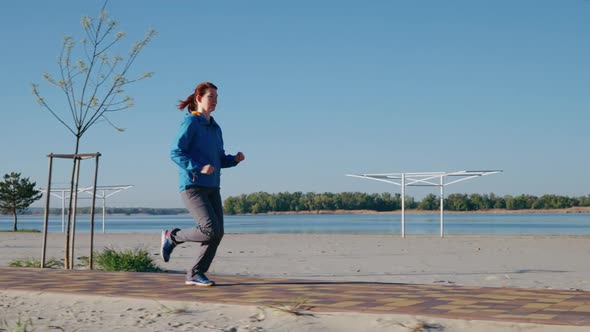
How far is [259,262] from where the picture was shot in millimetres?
13117

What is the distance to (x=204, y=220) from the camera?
242 inches

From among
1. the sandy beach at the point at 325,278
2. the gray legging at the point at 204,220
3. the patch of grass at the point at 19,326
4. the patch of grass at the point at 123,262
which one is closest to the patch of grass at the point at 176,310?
the sandy beach at the point at 325,278

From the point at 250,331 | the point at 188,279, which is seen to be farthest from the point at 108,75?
the point at 250,331

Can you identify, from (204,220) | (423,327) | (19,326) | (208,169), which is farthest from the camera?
(204,220)

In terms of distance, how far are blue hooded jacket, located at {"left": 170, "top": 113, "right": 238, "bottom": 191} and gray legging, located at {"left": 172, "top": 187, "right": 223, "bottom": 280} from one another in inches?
3.0

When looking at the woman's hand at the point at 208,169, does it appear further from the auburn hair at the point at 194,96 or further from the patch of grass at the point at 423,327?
the patch of grass at the point at 423,327

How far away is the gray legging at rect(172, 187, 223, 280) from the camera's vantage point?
20.2 ft

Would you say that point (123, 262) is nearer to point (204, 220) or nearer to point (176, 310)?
point (204, 220)

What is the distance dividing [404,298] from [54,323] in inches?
96.0

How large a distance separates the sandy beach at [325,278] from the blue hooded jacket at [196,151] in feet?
4.12

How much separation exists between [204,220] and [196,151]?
61cm

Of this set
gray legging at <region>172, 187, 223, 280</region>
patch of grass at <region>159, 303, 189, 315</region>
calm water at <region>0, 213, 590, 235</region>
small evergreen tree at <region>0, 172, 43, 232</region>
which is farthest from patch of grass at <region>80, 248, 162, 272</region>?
small evergreen tree at <region>0, 172, 43, 232</region>

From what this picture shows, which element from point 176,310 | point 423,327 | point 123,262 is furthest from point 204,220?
point 123,262

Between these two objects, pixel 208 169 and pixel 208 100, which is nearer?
pixel 208 169
